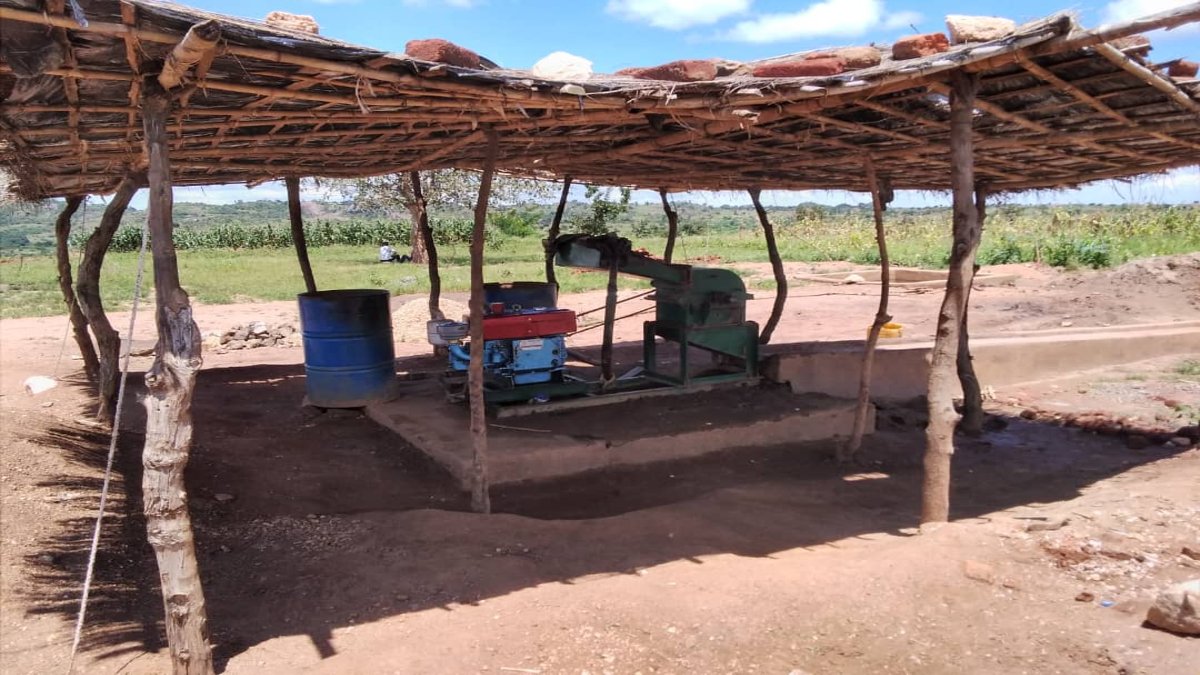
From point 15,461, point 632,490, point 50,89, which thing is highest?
point 50,89

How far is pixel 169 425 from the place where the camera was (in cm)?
306

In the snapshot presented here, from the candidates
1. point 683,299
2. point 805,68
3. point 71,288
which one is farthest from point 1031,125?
point 71,288

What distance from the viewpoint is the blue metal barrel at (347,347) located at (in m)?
7.08

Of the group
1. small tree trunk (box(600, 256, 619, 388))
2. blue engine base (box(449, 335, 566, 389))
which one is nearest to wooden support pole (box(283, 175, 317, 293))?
blue engine base (box(449, 335, 566, 389))

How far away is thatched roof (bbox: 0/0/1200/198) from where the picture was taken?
3033 mm

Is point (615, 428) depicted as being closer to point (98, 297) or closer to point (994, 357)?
point (98, 297)

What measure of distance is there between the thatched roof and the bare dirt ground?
2191 mm

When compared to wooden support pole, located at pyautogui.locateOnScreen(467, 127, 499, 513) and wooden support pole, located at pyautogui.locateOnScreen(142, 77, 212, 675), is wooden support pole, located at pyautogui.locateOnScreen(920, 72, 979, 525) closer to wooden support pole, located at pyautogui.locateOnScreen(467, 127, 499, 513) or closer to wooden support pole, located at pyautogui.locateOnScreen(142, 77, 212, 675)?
wooden support pole, located at pyautogui.locateOnScreen(467, 127, 499, 513)

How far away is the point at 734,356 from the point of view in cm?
783

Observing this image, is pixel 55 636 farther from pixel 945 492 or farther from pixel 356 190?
pixel 356 190

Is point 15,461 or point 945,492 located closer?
point 945,492

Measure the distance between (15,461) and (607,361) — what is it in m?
4.41

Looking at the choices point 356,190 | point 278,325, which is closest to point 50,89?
point 278,325

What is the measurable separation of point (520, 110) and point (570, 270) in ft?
62.8
